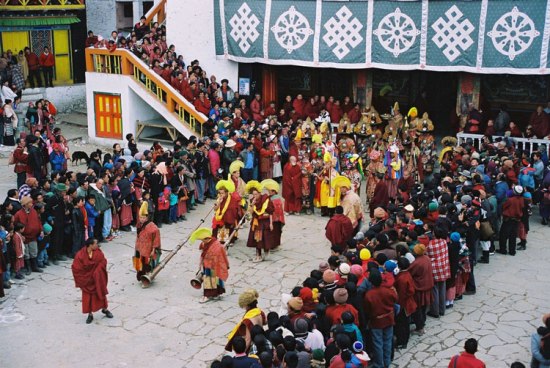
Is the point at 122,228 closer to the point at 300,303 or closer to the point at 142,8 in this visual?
the point at 300,303

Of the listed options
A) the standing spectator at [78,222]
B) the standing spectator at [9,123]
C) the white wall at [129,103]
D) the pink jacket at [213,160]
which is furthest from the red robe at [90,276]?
the standing spectator at [9,123]

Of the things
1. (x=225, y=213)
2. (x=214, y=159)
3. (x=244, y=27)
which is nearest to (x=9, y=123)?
(x=214, y=159)

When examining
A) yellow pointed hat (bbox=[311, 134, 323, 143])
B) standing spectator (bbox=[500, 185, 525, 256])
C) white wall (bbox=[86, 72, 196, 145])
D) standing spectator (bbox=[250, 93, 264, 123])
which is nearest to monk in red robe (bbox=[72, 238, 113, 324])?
standing spectator (bbox=[500, 185, 525, 256])

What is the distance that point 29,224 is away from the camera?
13.8 metres

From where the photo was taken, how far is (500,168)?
Answer: 1631 centimetres

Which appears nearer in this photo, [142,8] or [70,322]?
[70,322]

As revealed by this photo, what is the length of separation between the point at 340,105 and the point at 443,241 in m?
11.7

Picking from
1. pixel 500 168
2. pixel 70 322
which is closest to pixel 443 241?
pixel 500 168

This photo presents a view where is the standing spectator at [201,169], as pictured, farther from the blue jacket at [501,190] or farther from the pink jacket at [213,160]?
the blue jacket at [501,190]

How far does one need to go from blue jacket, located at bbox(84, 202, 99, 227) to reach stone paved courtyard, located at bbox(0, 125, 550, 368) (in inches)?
26.5

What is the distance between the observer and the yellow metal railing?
22.4 metres

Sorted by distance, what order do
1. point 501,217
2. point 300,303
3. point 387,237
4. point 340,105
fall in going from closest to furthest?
point 300,303, point 387,237, point 501,217, point 340,105

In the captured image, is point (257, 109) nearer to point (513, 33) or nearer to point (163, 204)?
point (163, 204)

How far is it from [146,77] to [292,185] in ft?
25.0
